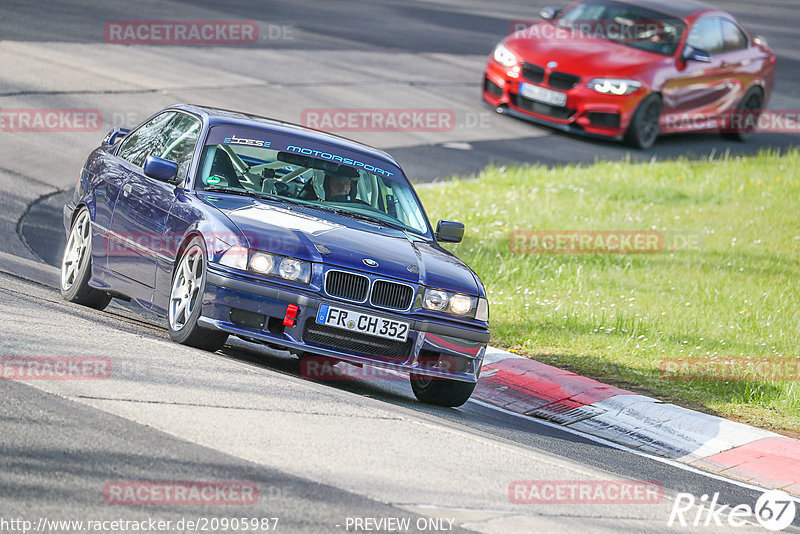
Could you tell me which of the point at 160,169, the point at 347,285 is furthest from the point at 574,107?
the point at 347,285

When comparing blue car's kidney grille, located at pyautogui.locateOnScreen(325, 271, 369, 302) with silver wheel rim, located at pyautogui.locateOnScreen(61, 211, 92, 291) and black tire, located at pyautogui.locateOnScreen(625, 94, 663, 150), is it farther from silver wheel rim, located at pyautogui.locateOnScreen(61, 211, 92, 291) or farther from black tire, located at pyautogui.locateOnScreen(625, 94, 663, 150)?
black tire, located at pyautogui.locateOnScreen(625, 94, 663, 150)

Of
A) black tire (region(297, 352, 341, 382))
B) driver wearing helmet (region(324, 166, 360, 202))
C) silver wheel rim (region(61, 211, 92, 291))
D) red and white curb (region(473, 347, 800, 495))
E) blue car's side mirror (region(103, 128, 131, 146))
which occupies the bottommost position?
red and white curb (region(473, 347, 800, 495))

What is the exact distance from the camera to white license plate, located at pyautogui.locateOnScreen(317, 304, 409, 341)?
301 inches

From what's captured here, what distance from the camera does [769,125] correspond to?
78.9ft

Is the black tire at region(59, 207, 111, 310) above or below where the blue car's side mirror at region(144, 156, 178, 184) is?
below

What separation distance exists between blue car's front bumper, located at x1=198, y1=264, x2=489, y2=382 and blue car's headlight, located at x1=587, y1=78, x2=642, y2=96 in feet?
39.7

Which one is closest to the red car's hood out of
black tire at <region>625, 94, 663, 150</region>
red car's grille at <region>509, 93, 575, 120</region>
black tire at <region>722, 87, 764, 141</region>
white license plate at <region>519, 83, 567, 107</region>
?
white license plate at <region>519, 83, 567, 107</region>

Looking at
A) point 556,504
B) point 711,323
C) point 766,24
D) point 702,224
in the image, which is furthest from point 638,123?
point 766,24

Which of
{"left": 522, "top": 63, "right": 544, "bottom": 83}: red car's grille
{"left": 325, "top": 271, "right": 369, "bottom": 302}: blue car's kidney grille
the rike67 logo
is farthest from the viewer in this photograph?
{"left": 522, "top": 63, "right": 544, "bottom": 83}: red car's grille

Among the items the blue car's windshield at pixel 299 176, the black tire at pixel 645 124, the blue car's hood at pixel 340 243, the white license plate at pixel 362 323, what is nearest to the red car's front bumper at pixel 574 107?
the black tire at pixel 645 124

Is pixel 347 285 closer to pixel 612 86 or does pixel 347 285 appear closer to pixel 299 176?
pixel 299 176

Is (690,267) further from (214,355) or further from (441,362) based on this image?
(214,355)

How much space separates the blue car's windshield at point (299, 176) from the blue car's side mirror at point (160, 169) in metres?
0.18

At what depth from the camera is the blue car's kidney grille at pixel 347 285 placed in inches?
303
